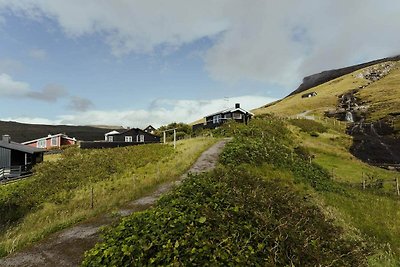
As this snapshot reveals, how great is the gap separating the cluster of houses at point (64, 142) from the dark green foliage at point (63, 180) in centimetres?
1467

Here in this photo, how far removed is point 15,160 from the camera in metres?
47.8

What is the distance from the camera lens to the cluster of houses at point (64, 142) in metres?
46.8

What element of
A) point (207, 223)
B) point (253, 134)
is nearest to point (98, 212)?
point (207, 223)

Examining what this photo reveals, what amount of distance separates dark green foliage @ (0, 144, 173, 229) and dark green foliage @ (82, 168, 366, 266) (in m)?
18.8

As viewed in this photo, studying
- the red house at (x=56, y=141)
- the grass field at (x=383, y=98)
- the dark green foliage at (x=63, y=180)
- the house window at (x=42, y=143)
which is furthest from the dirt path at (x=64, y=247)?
the grass field at (x=383, y=98)

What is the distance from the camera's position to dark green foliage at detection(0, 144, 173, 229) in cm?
2561

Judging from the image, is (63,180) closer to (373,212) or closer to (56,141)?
(373,212)

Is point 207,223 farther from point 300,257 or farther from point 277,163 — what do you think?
point 277,163

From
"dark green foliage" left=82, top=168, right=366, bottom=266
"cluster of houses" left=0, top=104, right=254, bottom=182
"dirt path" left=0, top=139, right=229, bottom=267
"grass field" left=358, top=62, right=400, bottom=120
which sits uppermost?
"grass field" left=358, top=62, right=400, bottom=120

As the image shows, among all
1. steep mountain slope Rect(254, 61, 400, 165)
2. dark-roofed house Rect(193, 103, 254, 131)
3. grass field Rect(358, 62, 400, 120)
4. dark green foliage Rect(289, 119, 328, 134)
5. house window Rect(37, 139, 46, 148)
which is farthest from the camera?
house window Rect(37, 139, 46, 148)

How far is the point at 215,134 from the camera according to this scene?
4747 centimetres

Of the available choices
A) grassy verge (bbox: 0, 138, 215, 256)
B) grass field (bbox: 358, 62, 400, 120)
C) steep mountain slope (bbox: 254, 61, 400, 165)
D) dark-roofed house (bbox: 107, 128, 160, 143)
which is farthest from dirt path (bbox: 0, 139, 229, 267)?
grass field (bbox: 358, 62, 400, 120)

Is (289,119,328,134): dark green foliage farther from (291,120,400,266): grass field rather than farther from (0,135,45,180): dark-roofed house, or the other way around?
(0,135,45,180): dark-roofed house

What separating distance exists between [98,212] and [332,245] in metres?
8.76
